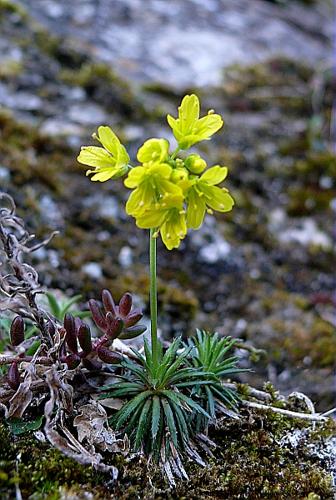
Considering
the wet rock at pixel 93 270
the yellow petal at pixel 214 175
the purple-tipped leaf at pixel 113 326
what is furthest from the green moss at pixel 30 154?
the yellow petal at pixel 214 175

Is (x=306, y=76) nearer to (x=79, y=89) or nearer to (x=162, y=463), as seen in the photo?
(x=79, y=89)

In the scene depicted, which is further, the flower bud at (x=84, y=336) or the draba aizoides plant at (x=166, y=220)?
the flower bud at (x=84, y=336)

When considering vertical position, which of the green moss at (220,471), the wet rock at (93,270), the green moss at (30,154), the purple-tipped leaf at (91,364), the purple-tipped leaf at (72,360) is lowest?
the wet rock at (93,270)

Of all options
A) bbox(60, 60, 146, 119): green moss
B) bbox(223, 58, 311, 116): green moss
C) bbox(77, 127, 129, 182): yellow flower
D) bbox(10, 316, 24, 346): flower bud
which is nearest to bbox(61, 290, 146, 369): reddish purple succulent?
bbox(10, 316, 24, 346): flower bud

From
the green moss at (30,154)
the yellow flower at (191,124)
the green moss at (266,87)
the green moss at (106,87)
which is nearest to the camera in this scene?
the yellow flower at (191,124)

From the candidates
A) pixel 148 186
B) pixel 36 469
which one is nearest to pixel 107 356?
pixel 36 469

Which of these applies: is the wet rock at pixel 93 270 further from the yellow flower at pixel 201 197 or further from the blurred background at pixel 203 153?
the yellow flower at pixel 201 197

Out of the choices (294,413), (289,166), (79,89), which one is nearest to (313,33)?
(289,166)
